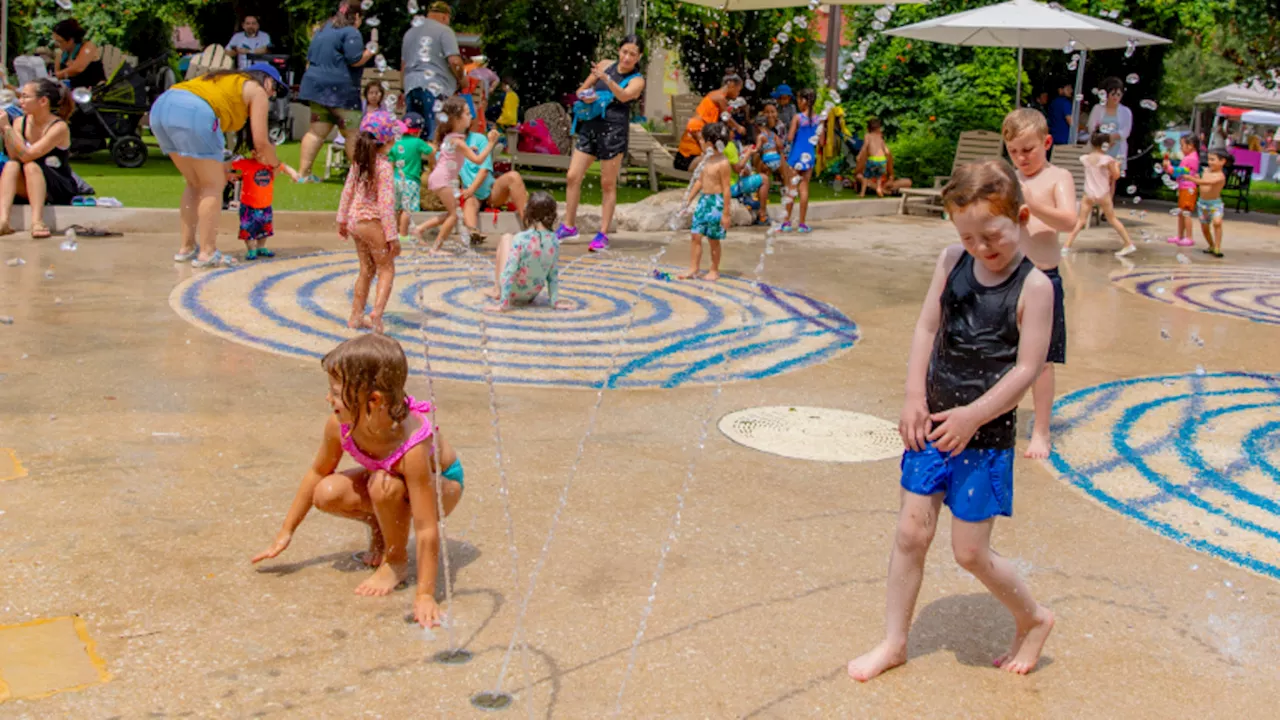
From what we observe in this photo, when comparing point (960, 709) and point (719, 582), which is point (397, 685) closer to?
point (719, 582)

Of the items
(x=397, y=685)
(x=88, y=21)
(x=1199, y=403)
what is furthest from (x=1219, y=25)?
(x=397, y=685)

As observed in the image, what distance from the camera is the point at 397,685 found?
306cm

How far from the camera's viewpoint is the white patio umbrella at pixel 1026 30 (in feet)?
50.1

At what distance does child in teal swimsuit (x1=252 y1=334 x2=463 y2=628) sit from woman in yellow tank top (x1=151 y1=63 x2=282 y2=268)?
508 cm

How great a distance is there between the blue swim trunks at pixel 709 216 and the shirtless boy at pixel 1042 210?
4349mm

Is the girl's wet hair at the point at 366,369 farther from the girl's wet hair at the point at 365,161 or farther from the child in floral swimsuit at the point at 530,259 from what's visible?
the child in floral swimsuit at the point at 530,259

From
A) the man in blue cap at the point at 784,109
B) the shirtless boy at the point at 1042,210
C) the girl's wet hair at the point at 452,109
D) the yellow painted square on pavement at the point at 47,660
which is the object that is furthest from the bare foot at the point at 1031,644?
the man in blue cap at the point at 784,109

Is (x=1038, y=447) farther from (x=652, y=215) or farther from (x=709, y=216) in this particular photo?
(x=652, y=215)

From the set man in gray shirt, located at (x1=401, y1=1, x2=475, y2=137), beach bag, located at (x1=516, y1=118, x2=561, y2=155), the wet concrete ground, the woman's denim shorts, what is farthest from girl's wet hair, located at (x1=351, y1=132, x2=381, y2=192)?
beach bag, located at (x1=516, y1=118, x2=561, y2=155)

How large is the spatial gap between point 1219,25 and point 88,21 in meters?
19.1

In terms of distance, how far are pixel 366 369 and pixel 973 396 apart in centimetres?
169

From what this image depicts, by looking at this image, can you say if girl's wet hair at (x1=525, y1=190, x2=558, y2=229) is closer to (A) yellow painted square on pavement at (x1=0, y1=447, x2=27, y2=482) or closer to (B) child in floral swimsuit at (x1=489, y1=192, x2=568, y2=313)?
(B) child in floral swimsuit at (x1=489, y1=192, x2=568, y2=313)

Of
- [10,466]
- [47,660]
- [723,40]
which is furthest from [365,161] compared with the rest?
[723,40]

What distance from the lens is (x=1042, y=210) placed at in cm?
515
